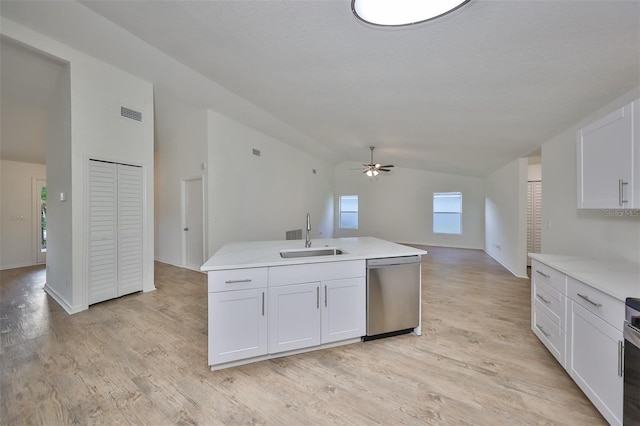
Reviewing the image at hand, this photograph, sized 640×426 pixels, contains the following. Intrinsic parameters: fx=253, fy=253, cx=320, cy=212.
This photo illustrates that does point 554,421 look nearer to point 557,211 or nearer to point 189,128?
point 557,211

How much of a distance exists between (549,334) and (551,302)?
284mm

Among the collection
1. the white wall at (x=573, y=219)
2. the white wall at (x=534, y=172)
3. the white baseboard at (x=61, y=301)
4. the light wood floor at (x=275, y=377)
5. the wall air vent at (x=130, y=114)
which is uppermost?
the wall air vent at (x=130, y=114)

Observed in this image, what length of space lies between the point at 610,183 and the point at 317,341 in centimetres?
262

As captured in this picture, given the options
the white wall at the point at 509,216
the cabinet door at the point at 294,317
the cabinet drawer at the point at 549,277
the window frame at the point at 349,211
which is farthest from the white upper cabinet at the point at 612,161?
the window frame at the point at 349,211

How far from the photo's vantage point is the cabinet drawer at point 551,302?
6.31ft

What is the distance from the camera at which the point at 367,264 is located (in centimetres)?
239

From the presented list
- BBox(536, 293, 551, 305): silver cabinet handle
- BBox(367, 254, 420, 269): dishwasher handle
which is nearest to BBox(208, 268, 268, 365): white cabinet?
BBox(367, 254, 420, 269): dishwasher handle

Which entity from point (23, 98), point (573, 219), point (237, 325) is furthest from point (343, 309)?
point (23, 98)

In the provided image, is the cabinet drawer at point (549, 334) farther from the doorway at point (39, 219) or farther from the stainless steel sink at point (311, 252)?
the doorway at point (39, 219)

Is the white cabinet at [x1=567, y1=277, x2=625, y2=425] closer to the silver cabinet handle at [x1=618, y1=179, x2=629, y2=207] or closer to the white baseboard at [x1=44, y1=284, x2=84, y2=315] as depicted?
the silver cabinet handle at [x1=618, y1=179, x2=629, y2=207]

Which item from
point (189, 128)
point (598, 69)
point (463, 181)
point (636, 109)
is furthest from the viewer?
point (463, 181)

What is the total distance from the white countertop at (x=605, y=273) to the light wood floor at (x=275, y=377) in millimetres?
831

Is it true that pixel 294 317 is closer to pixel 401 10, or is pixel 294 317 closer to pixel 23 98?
pixel 401 10

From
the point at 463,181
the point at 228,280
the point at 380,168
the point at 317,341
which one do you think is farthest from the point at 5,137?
the point at 463,181
